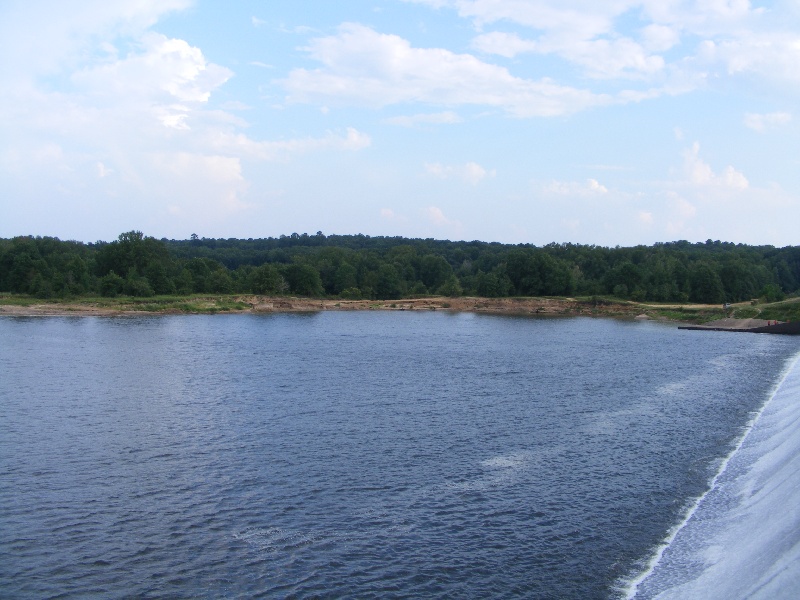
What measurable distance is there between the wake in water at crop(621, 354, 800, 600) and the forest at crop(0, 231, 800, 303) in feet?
324

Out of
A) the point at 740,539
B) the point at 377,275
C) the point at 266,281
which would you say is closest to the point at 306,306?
the point at 266,281

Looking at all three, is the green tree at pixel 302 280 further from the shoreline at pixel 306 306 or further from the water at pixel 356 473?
the water at pixel 356 473

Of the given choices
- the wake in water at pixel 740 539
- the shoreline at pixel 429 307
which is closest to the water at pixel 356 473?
the wake in water at pixel 740 539

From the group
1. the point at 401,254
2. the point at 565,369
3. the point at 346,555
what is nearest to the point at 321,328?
the point at 565,369

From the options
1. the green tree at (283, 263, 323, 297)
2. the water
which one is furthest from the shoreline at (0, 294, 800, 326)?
the water

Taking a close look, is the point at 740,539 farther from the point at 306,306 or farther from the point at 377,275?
the point at 377,275

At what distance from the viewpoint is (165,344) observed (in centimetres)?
6203

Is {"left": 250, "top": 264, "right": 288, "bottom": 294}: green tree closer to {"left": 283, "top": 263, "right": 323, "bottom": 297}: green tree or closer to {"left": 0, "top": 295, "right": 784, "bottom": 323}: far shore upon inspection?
{"left": 0, "top": 295, "right": 784, "bottom": 323}: far shore

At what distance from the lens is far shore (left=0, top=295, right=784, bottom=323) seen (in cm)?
9719

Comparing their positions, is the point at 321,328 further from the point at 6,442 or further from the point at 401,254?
the point at 401,254

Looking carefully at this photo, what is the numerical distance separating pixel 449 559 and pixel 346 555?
105 inches

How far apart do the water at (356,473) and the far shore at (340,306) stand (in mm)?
48249

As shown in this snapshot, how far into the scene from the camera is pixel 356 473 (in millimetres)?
23984

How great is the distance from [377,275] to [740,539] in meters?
122
